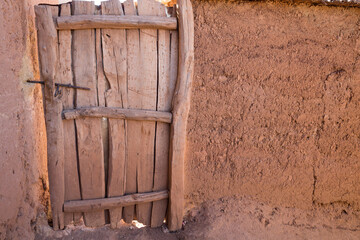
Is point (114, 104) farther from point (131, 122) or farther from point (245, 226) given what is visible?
point (245, 226)

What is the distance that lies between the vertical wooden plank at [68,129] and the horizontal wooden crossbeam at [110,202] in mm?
66

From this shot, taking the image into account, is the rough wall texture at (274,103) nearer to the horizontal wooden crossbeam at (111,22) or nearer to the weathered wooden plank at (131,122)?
the horizontal wooden crossbeam at (111,22)

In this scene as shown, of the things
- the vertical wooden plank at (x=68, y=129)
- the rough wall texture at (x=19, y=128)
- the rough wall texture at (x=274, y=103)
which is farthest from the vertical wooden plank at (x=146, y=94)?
the rough wall texture at (x=19, y=128)

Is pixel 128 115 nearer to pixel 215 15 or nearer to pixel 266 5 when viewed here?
pixel 215 15

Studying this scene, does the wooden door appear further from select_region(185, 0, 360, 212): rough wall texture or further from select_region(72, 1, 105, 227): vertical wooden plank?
select_region(185, 0, 360, 212): rough wall texture

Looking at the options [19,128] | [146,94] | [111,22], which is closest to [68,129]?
[19,128]

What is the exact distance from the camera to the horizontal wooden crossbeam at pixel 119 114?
238 cm

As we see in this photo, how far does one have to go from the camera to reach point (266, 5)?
2.50 meters

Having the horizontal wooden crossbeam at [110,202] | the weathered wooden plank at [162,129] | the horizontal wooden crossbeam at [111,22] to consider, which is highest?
the horizontal wooden crossbeam at [111,22]

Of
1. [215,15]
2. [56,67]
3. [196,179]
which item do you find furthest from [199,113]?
[56,67]

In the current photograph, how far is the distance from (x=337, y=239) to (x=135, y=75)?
2217 millimetres

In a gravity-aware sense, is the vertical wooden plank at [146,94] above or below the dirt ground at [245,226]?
above

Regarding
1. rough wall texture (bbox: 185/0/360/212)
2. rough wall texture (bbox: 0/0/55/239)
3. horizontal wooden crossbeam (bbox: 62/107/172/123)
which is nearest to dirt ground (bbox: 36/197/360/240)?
rough wall texture (bbox: 185/0/360/212)

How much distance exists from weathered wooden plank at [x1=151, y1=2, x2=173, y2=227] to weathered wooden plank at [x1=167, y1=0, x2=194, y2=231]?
8cm
